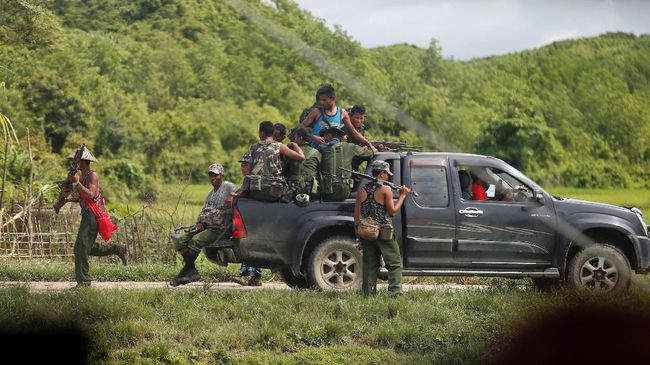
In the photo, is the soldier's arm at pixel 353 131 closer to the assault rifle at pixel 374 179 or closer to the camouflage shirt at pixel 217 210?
the assault rifle at pixel 374 179

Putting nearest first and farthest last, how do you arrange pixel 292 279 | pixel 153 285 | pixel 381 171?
pixel 381 171 → pixel 292 279 → pixel 153 285

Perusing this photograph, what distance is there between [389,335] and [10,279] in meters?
6.65

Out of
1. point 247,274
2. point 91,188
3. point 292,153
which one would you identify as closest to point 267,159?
point 292,153

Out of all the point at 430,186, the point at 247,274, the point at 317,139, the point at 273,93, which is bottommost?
the point at 247,274

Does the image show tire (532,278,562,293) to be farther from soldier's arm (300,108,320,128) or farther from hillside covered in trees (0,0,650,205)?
hillside covered in trees (0,0,650,205)

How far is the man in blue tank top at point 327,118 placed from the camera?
13703mm

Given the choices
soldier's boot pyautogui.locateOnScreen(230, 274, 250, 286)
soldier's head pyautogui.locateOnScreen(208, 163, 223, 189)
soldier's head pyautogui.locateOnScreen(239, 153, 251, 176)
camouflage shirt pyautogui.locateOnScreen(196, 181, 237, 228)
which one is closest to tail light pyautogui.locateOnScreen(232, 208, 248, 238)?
camouflage shirt pyautogui.locateOnScreen(196, 181, 237, 228)

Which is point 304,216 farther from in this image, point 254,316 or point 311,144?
point 254,316

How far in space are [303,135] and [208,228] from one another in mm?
1564

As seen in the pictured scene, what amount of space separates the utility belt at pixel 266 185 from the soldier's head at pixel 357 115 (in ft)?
4.93

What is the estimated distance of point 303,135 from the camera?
45.1ft

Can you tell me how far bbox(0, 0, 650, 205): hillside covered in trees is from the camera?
54.9m

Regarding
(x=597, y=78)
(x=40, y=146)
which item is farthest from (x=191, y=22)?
(x=40, y=146)

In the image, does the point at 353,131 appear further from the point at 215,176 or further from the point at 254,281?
the point at 254,281
